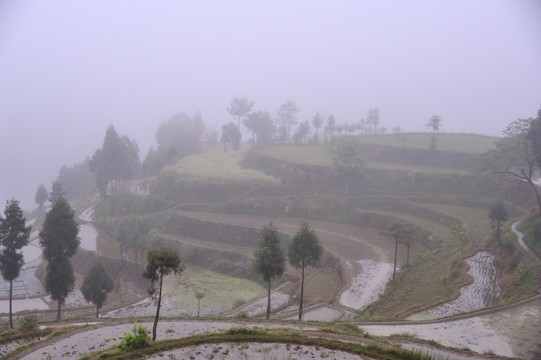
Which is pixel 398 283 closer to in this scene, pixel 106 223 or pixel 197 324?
pixel 197 324

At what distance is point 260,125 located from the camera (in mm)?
81750

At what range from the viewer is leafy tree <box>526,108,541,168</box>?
28.0 m

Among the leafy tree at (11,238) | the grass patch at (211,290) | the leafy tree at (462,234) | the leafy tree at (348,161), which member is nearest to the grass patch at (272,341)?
the grass patch at (211,290)

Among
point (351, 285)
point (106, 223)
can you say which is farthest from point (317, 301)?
point (106, 223)

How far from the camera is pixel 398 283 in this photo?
89.1ft

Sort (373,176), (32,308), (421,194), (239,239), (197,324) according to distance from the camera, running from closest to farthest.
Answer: (197,324) < (32,308) < (239,239) < (421,194) < (373,176)

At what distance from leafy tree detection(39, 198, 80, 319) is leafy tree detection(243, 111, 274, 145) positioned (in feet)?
190

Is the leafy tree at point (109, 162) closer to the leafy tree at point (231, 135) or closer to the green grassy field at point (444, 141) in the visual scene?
the leafy tree at point (231, 135)

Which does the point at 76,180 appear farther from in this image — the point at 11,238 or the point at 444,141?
the point at 444,141

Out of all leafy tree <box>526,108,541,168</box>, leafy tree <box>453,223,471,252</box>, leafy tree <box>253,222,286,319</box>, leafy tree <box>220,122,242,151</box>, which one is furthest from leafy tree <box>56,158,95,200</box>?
leafy tree <box>526,108,541,168</box>

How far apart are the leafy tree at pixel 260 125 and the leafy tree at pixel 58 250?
57807mm

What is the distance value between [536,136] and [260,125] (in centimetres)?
5904

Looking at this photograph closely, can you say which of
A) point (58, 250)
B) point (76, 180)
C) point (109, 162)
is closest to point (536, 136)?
point (58, 250)

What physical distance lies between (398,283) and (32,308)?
30767 millimetres
